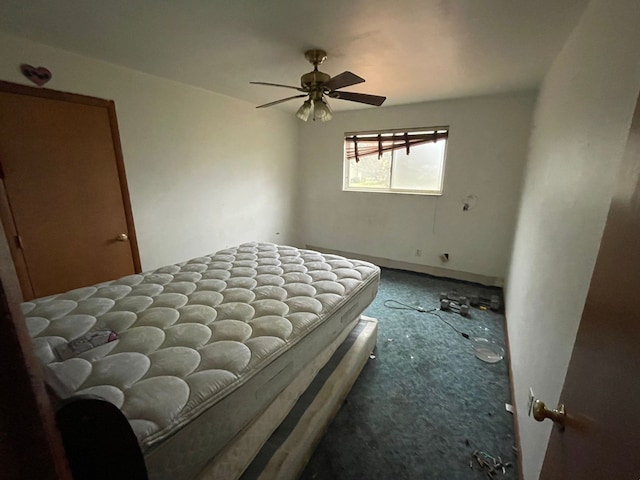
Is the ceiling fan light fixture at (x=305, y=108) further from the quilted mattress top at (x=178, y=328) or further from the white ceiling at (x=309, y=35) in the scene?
the quilted mattress top at (x=178, y=328)

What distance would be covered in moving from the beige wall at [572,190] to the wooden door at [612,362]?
0.11m

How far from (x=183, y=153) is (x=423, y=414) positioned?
311cm

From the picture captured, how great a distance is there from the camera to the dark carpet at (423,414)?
1.40 m

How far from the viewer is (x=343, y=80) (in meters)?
1.95

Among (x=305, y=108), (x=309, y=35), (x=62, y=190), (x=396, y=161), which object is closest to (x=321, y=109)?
(x=305, y=108)

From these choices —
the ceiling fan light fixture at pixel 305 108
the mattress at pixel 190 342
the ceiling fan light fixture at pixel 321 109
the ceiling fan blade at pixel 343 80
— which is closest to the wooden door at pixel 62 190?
the mattress at pixel 190 342

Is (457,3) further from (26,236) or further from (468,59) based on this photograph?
(26,236)

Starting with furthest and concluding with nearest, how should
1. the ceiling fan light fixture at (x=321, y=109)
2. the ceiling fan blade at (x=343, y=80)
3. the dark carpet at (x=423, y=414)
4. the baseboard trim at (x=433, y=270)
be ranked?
the baseboard trim at (x=433, y=270) < the ceiling fan light fixture at (x=321, y=109) < the ceiling fan blade at (x=343, y=80) < the dark carpet at (x=423, y=414)

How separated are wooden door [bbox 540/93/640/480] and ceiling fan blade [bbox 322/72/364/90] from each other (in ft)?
5.00

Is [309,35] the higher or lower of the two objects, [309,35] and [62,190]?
the higher

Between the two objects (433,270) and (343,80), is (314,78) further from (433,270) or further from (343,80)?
(433,270)

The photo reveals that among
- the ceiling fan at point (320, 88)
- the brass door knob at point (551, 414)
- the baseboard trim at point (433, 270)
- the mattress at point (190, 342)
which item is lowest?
the baseboard trim at point (433, 270)

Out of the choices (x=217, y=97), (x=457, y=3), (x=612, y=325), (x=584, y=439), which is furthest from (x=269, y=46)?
(x=584, y=439)

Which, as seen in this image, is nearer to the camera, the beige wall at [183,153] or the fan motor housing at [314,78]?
the fan motor housing at [314,78]
